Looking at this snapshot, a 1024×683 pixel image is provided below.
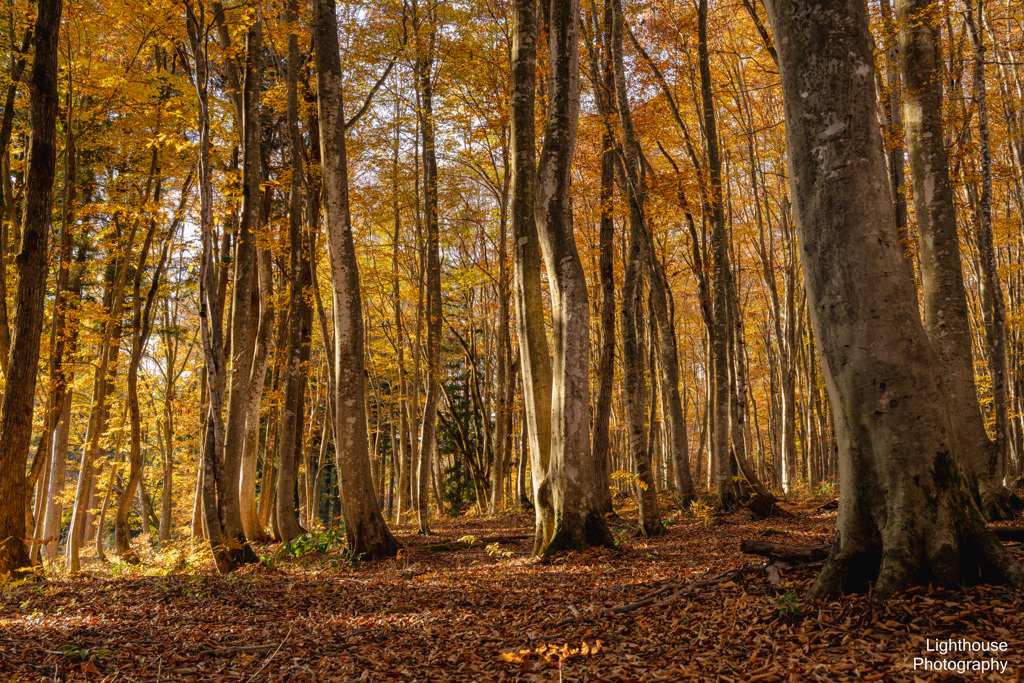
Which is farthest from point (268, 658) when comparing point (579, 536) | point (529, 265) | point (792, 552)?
point (529, 265)

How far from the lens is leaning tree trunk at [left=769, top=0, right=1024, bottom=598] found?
3131 mm

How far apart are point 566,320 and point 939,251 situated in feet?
15.6

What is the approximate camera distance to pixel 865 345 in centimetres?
321

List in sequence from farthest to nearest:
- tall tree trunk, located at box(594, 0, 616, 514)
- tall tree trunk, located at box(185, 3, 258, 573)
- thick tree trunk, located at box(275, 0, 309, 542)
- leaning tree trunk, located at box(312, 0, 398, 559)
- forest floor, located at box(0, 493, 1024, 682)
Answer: thick tree trunk, located at box(275, 0, 309, 542)
tall tree trunk, located at box(594, 0, 616, 514)
leaning tree trunk, located at box(312, 0, 398, 559)
tall tree trunk, located at box(185, 3, 258, 573)
forest floor, located at box(0, 493, 1024, 682)

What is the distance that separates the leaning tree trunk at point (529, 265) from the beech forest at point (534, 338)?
5 cm

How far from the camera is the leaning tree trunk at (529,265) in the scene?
7.12 metres

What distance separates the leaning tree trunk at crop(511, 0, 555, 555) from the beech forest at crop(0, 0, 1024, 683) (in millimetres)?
49

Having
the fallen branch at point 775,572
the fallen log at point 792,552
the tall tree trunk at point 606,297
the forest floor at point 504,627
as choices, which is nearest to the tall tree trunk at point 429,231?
the tall tree trunk at point 606,297

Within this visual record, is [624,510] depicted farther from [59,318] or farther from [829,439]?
[59,318]

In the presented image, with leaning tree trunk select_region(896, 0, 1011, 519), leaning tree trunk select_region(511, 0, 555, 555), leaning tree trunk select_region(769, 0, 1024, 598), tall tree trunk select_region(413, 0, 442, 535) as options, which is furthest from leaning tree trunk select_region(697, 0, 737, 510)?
leaning tree trunk select_region(769, 0, 1024, 598)

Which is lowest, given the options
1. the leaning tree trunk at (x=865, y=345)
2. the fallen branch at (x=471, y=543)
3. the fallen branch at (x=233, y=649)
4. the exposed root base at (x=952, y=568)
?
the fallen branch at (x=471, y=543)

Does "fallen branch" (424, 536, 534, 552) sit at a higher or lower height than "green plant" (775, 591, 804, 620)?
lower

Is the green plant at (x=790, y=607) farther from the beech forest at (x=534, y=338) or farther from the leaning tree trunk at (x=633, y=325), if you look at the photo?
the leaning tree trunk at (x=633, y=325)

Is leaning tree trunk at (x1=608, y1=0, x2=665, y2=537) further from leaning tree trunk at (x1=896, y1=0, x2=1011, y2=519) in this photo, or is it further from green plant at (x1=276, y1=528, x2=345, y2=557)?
green plant at (x1=276, y1=528, x2=345, y2=557)
